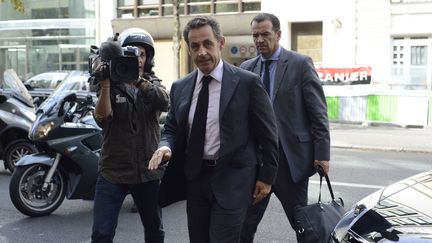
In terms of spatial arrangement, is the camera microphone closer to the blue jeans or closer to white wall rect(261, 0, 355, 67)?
the blue jeans

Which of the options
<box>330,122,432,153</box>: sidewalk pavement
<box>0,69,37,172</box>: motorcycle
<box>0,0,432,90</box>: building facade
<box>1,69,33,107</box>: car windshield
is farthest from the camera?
<box>0,0,432,90</box>: building facade

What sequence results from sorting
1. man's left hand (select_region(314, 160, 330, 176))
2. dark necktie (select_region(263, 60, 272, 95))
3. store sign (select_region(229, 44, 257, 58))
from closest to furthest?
man's left hand (select_region(314, 160, 330, 176)) < dark necktie (select_region(263, 60, 272, 95)) < store sign (select_region(229, 44, 257, 58))

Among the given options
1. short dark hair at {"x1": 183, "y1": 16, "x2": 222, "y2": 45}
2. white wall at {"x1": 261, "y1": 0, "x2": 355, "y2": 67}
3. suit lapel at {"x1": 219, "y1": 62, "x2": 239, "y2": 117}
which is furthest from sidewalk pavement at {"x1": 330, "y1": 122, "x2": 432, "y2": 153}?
short dark hair at {"x1": 183, "y1": 16, "x2": 222, "y2": 45}

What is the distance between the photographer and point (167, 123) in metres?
3.36

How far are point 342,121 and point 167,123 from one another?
1335 cm

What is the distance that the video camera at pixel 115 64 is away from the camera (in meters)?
3.38

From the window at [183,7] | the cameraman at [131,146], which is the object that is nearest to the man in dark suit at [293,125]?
the cameraman at [131,146]

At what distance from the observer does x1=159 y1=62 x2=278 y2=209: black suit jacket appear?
3.05 m

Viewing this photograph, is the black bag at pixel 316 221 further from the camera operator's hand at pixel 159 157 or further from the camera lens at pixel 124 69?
the camera lens at pixel 124 69

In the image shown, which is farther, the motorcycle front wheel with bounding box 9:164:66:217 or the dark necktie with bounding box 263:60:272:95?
the motorcycle front wheel with bounding box 9:164:66:217

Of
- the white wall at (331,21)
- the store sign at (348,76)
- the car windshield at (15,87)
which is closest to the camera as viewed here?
the car windshield at (15,87)

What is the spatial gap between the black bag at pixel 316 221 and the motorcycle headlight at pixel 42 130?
307cm

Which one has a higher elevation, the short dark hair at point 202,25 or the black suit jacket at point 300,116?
the short dark hair at point 202,25

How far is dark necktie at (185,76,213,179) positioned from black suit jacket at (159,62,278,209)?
96 millimetres
